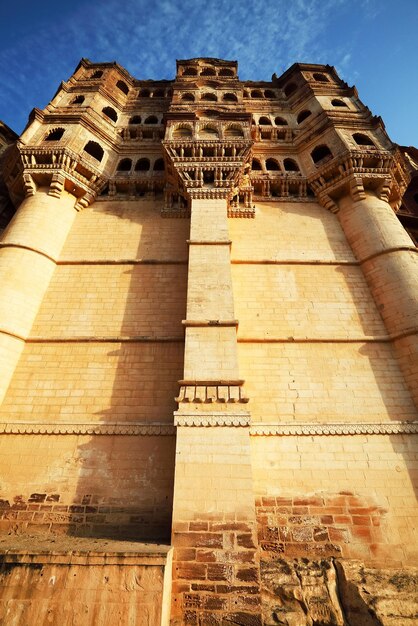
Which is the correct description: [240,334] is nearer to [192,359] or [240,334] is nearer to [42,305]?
[192,359]

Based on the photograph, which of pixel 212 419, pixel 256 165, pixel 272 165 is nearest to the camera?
pixel 212 419

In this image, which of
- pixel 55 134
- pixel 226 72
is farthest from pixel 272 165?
pixel 55 134

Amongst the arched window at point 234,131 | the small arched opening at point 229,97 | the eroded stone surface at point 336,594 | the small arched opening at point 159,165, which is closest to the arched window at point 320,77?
the small arched opening at point 229,97

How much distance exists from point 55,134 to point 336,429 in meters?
13.0

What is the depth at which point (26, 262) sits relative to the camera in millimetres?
8242

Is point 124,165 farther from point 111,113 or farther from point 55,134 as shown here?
point 111,113

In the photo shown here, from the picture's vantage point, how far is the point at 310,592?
186 inches

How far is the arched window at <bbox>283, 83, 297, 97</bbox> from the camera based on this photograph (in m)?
15.8

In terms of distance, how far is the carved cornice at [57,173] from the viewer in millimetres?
10086

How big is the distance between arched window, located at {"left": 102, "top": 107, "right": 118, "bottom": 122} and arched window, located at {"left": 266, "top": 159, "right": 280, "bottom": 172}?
6891 millimetres

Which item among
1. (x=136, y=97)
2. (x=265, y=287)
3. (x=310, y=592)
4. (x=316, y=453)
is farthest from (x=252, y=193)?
(x=310, y=592)

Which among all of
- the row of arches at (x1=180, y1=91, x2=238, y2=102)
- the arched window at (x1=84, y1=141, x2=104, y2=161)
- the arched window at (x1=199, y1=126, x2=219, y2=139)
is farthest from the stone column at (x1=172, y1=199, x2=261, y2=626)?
the row of arches at (x1=180, y1=91, x2=238, y2=102)

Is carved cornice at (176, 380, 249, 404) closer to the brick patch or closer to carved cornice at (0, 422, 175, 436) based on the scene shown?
carved cornice at (0, 422, 175, 436)

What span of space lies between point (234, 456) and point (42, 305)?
19.8ft
